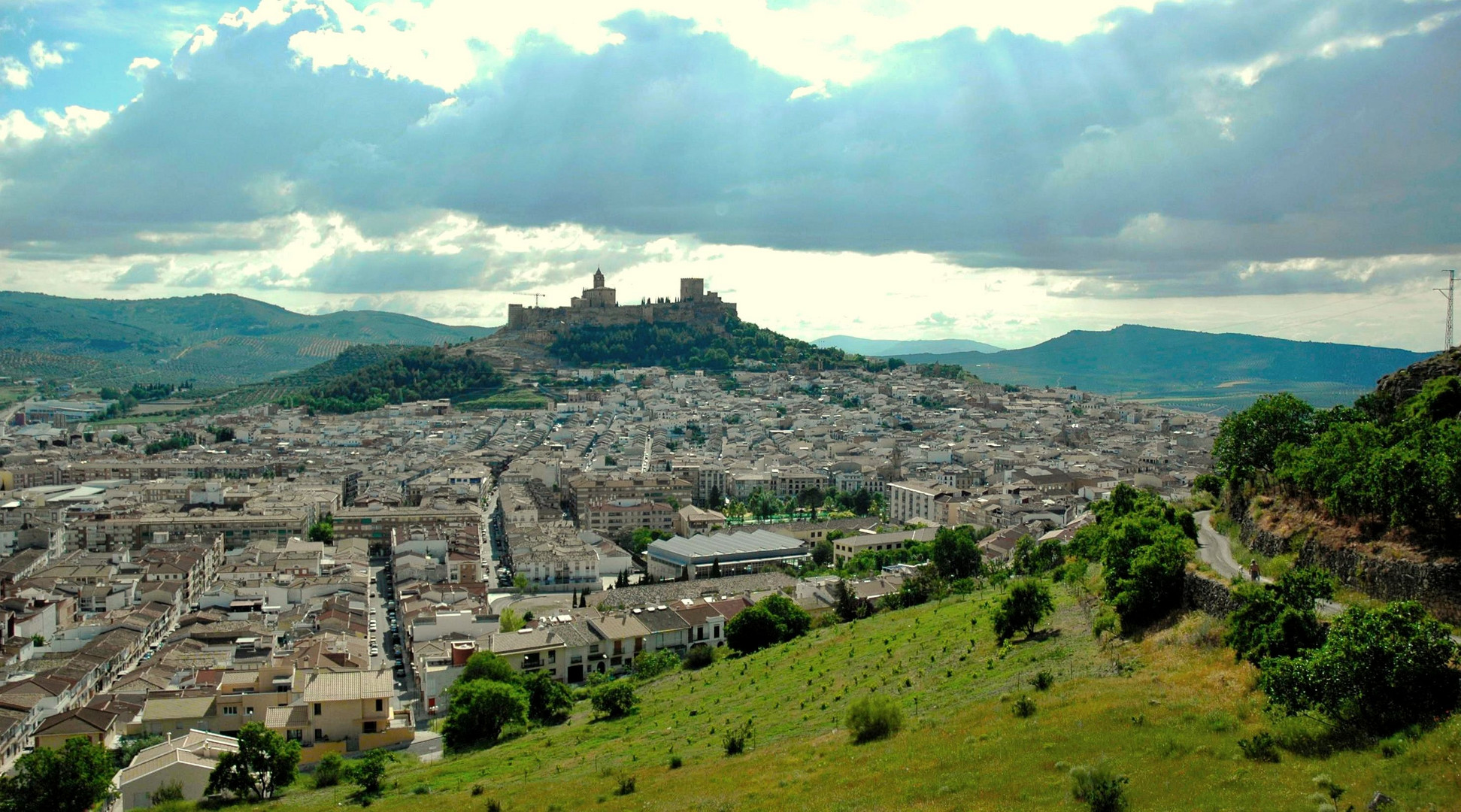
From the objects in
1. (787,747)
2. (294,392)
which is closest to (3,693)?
(787,747)

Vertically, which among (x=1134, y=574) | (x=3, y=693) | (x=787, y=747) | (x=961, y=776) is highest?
(x=1134, y=574)

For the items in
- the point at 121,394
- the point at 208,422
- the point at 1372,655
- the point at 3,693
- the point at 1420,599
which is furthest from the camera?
the point at 121,394

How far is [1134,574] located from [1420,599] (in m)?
4.07

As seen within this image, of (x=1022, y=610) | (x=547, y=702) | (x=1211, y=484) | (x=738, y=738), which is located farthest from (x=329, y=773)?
(x=1211, y=484)

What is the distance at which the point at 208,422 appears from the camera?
98.6 metres

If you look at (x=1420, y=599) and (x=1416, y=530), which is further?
(x=1416, y=530)

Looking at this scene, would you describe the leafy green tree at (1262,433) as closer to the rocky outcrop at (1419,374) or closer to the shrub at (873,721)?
the rocky outcrop at (1419,374)

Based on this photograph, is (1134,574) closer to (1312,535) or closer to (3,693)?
(1312,535)

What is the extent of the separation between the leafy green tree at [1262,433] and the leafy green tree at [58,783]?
2407cm

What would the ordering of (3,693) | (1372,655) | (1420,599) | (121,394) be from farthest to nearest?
(121,394) < (3,693) < (1420,599) < (1372,655)

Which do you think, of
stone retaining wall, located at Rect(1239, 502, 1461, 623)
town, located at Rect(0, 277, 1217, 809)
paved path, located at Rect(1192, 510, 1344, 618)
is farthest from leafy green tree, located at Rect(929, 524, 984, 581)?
stone retaining wall, located at Rect(1239, 502, 1461, 623)

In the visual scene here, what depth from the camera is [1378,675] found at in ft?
35.6

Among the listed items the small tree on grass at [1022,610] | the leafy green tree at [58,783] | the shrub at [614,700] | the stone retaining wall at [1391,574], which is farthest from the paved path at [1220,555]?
the leafy green tree at [58,783]

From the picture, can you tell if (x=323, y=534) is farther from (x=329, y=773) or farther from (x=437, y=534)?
(x=329, y=773)
